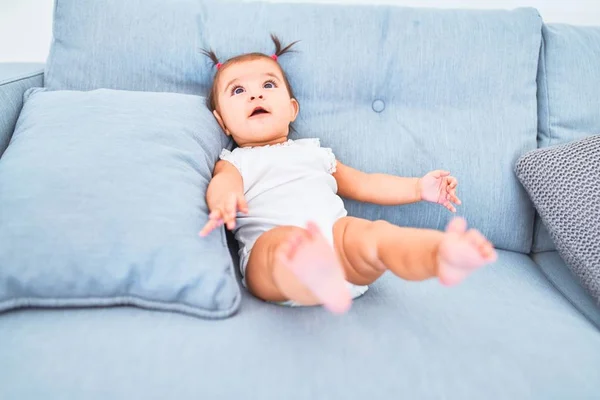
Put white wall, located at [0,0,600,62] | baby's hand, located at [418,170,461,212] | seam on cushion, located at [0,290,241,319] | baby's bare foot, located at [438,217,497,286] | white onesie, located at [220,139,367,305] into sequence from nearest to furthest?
baby's bare foot, located at [438,217,497,286]
seam on cushion, located at [0,290,241,319]
white onesie, located at [220,139,367,305]
baby's hand, located at [418,170,461,212]
white wall, located at [0,0,600,62]

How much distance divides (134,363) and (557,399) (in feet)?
2.10

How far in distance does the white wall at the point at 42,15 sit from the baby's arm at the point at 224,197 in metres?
0.88

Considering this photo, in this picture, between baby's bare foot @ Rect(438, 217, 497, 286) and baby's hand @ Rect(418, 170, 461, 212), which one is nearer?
baby's bare foot @ Rect(438, 217, 497, 286)

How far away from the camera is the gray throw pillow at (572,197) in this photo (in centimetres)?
109

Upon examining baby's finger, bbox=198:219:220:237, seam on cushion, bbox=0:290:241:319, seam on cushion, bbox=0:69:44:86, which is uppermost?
seam on cushion, bbox=0:69:44:86

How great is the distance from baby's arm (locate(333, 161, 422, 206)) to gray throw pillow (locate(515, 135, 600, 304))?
28 cm

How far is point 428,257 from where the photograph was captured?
2.60 ft

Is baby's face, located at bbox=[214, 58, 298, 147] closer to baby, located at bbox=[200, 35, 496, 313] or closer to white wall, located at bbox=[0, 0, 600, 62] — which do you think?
baby, located at bbox=[200, 35, 496, 313]

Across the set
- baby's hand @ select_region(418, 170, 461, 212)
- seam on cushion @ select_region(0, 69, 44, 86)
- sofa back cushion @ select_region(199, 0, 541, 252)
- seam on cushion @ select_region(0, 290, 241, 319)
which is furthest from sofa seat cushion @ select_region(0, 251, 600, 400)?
seam on cushion @ select_region(0, 69, 44, 86)

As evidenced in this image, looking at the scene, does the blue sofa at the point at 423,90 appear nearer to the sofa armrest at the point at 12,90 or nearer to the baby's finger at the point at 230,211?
the sofa armrest at the point at 12,90

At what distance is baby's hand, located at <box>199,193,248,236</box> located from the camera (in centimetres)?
88

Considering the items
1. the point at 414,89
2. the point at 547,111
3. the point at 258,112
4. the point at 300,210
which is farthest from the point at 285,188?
the point at 547,111

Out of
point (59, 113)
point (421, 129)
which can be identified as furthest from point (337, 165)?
point (59, 113)

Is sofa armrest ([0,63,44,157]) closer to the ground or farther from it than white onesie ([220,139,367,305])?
farther from it
